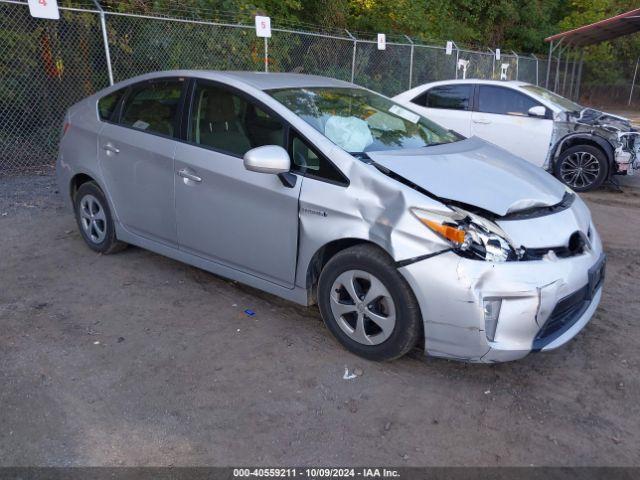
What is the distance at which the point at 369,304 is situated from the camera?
10.6 ft

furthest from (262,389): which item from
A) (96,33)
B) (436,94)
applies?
(96,33)

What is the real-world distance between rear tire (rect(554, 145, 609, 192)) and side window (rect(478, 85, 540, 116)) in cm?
93

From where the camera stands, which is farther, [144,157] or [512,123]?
[512,123]

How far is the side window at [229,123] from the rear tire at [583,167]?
5922 millimetres

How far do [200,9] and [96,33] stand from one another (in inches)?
90.8

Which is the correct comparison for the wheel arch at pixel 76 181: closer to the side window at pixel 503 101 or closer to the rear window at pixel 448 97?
the rear window at pixel 448 97

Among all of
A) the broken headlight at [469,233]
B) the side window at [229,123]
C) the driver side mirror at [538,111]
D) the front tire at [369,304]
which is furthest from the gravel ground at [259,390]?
the driver side mirror at [538,111]

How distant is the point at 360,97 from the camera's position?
436 centimetres

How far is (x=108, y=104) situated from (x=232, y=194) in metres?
1.84

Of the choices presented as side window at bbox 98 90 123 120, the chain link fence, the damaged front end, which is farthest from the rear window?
side window at bbox 98 90 123 120

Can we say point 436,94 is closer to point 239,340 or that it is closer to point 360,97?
point 360,97

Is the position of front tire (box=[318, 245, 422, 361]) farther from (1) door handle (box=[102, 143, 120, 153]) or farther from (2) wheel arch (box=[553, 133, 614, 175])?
(2) wheel arch (box=[553, 133, 614, 175])

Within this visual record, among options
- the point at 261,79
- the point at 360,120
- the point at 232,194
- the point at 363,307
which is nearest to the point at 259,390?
the point at 363,307

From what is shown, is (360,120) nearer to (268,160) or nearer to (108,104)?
(268,160)
